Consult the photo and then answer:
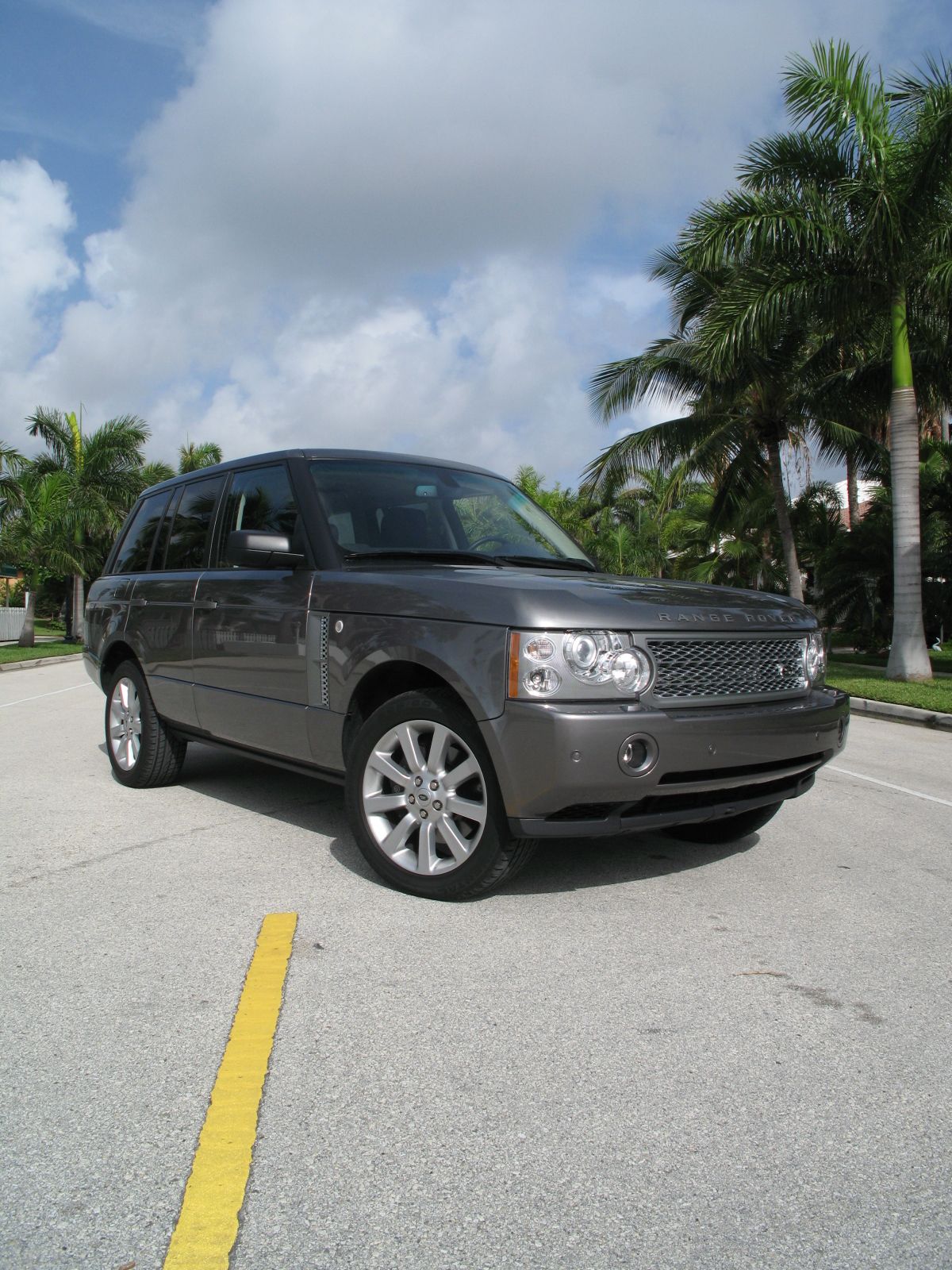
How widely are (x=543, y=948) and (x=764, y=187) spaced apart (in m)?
16.6

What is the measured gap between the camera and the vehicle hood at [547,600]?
3795mm

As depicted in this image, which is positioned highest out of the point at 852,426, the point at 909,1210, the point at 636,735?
the point at 852,426

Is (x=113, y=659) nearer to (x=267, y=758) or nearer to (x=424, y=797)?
(x=267, y=758)

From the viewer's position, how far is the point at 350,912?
4.00 m

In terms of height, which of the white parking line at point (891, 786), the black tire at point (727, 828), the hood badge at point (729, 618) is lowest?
the white parking line at point (891, 786)

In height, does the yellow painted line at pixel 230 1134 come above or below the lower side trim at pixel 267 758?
below

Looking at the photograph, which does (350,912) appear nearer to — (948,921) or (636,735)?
(636,735)

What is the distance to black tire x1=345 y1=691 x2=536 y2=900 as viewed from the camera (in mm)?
3914

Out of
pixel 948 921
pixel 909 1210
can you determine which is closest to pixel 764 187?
pixel 948 921

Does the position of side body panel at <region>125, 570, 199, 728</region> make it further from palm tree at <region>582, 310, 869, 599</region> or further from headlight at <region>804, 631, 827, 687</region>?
palm tree at <region>582, 310, 869, 599</region>

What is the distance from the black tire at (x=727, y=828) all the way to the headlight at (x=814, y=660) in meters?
0.65

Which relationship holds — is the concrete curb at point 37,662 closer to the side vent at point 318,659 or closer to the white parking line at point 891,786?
the white parking line at point 891,786

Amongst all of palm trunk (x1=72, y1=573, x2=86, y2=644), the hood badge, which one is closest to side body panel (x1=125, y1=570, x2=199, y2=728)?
the hood badge

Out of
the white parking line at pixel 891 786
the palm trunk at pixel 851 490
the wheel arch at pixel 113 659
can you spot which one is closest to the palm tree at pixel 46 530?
the palm trunk at pixel 851 490
